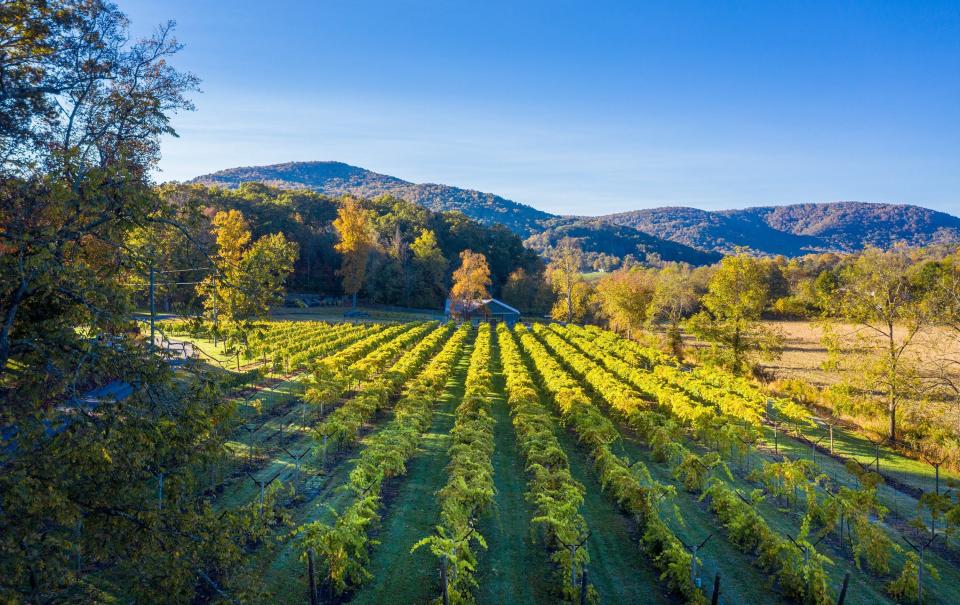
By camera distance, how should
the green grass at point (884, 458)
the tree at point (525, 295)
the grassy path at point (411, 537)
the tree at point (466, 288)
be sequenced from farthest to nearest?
the tree at point (525, 295)
the tree at point (466, 288)
the green grass at point (884, 458)
the grassy path at point (411, 537)

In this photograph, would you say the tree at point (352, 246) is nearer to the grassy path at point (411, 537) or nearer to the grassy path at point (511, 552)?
the grassy path at point (411, 537)

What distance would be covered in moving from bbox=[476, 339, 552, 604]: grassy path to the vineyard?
39mm

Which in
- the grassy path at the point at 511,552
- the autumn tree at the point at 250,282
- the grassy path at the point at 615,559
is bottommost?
the grassy path at the point at 511,552

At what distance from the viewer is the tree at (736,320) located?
2533cm

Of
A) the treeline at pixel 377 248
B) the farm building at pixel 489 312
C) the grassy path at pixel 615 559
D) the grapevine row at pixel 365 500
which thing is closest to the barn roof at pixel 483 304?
the farm building at pixel 489 312

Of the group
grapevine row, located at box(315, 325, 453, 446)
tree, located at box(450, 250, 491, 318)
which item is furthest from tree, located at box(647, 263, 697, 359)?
tree, located at box(450, 250, 491, 318)

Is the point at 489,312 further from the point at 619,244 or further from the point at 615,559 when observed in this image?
the point at 619,244

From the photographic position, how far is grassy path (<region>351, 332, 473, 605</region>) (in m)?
7.87

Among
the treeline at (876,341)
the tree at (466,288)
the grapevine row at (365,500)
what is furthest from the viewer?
the tree at (466,288)

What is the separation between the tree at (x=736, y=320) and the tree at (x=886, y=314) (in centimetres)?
576

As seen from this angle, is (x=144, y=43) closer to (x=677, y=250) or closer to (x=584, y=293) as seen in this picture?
(x=584, y=293)

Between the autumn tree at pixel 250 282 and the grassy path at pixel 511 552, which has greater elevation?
the autumn tree at pixel 250 282

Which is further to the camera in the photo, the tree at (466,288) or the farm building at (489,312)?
the farm building at (489,312)

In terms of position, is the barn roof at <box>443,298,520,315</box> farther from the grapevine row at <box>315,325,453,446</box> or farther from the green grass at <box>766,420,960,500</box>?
the green grass at <box>766,420,960,500</box>
